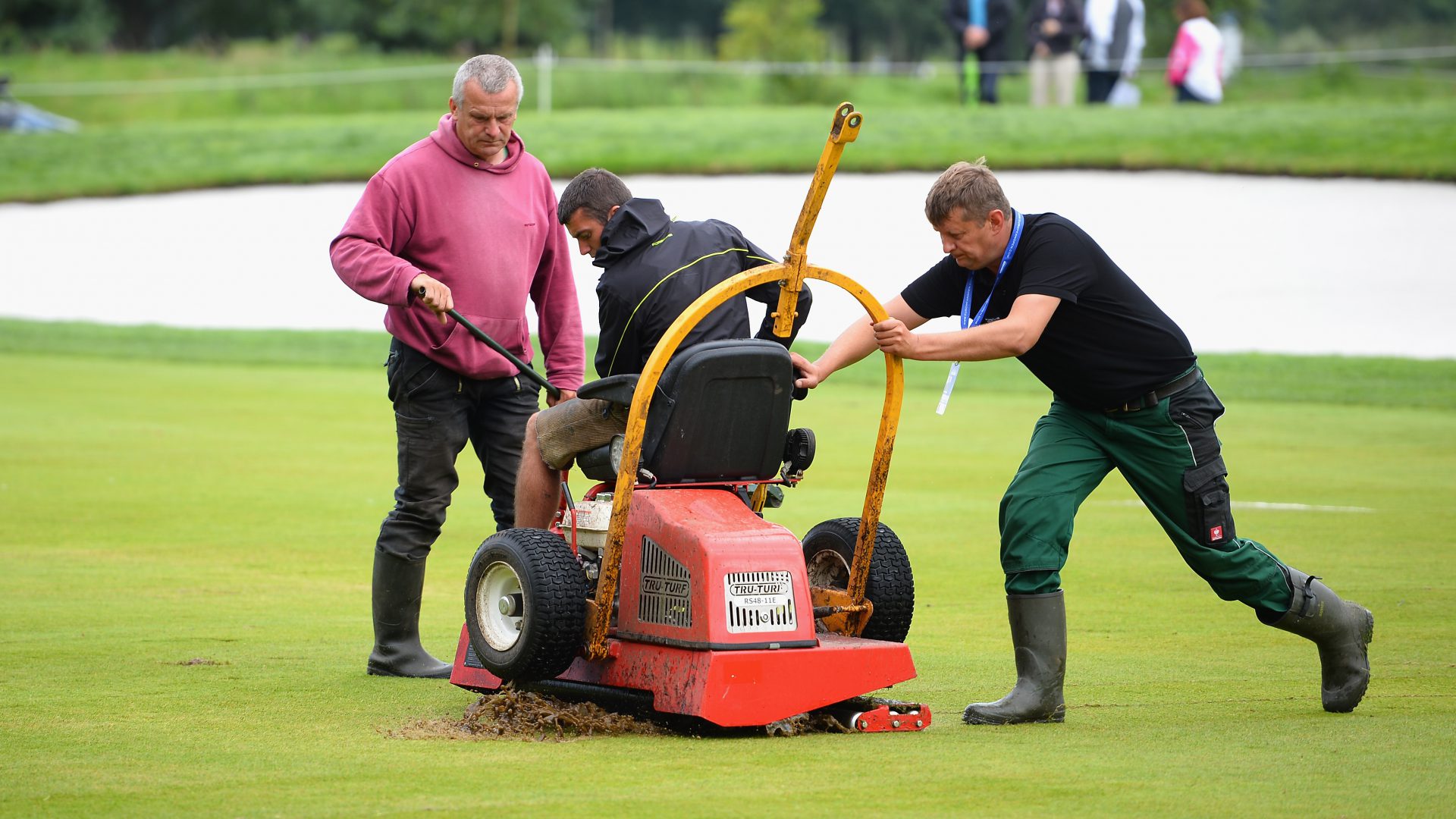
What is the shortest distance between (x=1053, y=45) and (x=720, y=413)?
22826 millimetres

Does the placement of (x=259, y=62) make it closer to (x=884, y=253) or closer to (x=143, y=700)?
(x=884, y=253)

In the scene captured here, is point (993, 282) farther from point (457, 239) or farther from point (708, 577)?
point (457, 239)

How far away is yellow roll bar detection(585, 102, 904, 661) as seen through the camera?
513 centimetres

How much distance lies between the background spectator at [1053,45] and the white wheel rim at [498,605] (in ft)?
69.4

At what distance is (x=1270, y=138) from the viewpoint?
88.7 feet

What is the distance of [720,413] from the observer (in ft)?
17.9

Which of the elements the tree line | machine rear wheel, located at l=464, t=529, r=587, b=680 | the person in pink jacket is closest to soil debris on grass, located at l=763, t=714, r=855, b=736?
machine rear wheel, located at l=464, t=529, r=587, b=680

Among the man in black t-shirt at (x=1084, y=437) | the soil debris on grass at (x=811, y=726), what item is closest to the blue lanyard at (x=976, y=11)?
the man in black t-shirt at (x=1084, y=437)

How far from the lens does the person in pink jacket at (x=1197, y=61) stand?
24375mm

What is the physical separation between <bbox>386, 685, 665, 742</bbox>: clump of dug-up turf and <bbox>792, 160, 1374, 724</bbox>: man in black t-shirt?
113 cm

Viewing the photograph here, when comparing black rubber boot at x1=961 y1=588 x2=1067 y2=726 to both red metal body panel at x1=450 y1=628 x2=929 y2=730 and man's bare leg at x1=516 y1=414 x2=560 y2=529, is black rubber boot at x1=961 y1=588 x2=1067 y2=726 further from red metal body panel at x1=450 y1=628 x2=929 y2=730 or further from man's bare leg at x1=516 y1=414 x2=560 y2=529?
man's bare leg at x1=516 y1=414 x2=560 y2=529

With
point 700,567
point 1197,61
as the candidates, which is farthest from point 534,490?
point 1197,61

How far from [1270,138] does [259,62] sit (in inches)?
1020

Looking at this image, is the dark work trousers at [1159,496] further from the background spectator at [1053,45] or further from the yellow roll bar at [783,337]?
the background spectator at [1053,45]
